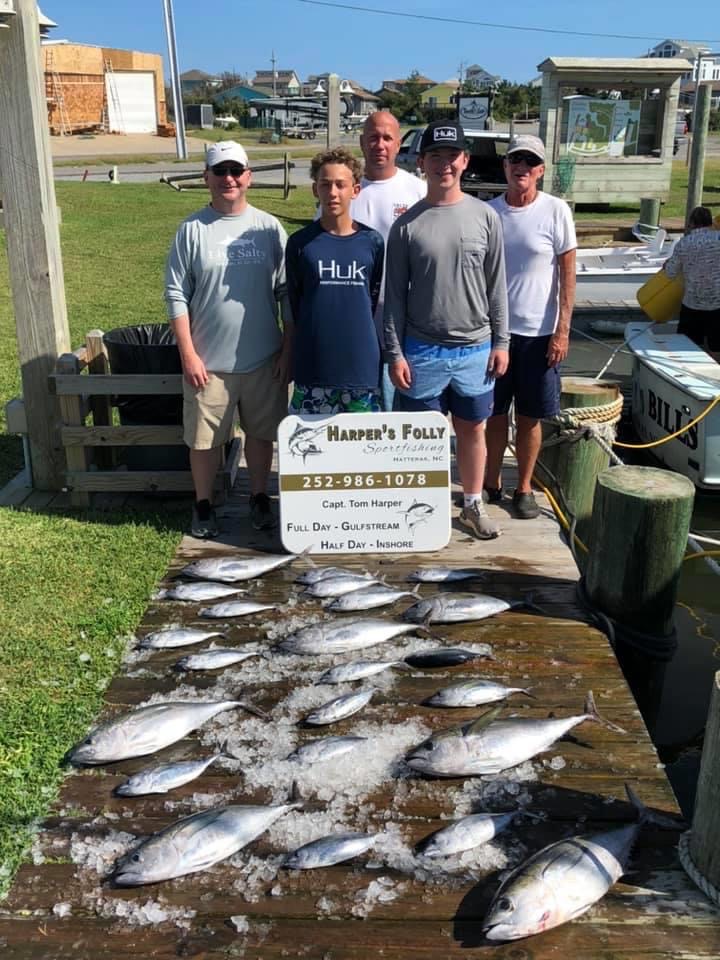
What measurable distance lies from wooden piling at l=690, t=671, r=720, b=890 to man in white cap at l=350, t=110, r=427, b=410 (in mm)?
2660

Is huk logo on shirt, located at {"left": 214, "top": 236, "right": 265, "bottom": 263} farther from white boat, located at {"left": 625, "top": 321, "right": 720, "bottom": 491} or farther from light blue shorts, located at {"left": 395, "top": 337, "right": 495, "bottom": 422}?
white boat, located at {"left": 625, "top": 321, "right": 720, "bottom": 491}

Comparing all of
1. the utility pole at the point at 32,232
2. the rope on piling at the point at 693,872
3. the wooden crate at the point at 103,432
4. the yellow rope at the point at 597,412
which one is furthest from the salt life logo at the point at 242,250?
the rope on piling at the point at 693,872

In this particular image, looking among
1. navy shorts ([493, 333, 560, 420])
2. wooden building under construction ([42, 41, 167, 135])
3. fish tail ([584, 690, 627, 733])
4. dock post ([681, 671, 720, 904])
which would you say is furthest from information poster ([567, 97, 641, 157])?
wooden building under construction ([42, 41, 167, 135])

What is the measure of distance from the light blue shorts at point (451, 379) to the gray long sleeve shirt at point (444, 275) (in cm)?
6

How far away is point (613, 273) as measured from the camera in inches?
436

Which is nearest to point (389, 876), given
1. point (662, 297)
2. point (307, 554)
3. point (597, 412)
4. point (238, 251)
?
point (307, 554)

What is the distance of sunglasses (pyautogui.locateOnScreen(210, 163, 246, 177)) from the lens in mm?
4027

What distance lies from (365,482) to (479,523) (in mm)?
667

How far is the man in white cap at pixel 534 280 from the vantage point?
4324 millimetres

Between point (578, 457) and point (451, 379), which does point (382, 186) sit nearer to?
point (451, 379)

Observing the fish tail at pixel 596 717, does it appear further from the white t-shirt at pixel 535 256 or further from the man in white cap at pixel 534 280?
the white t-shirt at pixel 535 256

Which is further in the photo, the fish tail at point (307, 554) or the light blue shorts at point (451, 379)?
the fish tail at point (307, 554)

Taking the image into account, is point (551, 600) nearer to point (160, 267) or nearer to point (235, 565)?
point (235, 565)

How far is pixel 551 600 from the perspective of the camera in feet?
13.4
